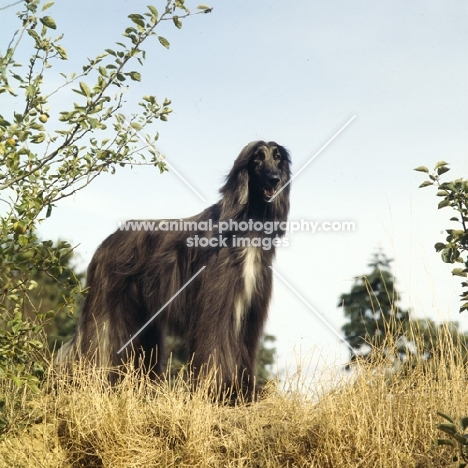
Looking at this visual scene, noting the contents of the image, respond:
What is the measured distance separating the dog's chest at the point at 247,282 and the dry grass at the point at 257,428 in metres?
1.45

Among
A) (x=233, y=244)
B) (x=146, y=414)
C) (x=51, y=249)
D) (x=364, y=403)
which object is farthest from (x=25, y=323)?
(x=233, y=244)

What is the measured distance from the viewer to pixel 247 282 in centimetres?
686

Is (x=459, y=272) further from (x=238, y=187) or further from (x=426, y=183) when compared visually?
(x=238, y=187)

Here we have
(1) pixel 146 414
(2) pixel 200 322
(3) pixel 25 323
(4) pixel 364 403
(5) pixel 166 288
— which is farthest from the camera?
(5) pixel 166 288

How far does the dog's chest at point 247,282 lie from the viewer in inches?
270

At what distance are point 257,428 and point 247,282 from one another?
194 centimetres

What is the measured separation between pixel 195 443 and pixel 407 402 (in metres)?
1.32

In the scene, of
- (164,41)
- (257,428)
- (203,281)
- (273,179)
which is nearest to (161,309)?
(203,281)

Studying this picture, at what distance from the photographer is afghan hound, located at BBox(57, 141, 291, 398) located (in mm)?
6812

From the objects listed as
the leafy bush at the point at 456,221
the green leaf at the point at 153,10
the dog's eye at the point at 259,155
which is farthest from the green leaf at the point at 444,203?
the dog's eye at the point at 259,155

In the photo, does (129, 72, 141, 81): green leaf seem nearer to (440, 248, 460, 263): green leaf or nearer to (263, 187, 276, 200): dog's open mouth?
(440, 248, 460, 263): green leaf

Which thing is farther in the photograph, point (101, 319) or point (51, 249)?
point (101, 319)

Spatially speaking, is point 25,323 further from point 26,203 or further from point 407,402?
point 407,402

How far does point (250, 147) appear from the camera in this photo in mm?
7008
